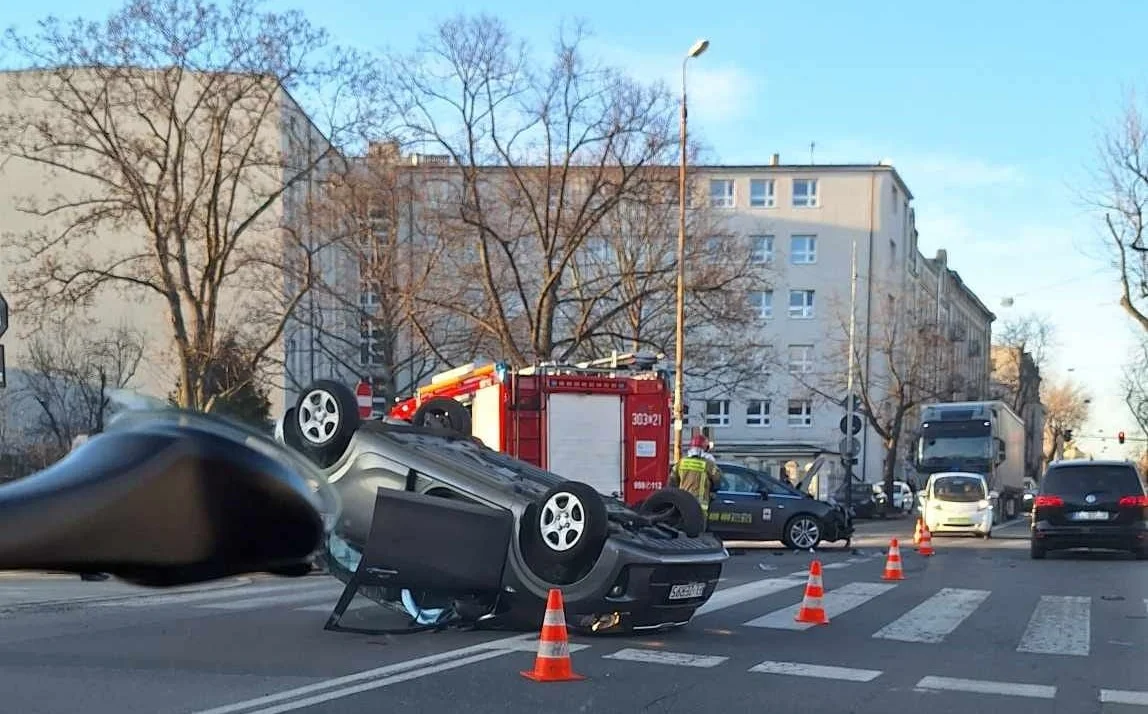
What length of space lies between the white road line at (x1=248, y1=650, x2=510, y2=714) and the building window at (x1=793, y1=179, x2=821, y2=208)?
57.4m

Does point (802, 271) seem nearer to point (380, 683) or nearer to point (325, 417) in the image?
point (325, 417)

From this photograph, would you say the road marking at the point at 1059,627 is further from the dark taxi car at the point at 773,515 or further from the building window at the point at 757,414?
the building window at the point at 757,414

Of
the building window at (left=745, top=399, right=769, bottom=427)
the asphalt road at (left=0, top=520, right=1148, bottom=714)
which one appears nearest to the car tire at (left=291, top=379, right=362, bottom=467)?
the asphalt road at (left=0, top=520, right=1148, bottom=714)

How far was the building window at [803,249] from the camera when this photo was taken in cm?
6328

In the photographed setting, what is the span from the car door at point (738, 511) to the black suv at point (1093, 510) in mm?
4513

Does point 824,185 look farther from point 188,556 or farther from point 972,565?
point 188,556

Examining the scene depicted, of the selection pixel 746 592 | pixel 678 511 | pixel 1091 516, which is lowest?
pixel 746 592

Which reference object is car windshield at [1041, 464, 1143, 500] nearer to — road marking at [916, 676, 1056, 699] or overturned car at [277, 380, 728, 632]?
overturned car at [277, 380, 728, 632]

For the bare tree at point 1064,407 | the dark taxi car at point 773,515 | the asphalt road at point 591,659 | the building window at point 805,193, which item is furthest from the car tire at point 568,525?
the bare tree at point 1064,407

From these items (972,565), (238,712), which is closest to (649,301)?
(972,565)

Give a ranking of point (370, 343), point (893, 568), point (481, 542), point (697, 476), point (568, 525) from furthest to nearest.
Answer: point (370, 343)
point (697, 476)
point (893, 568)
point (481, 542)
point (568, 525)

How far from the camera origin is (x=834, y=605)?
12008 mm

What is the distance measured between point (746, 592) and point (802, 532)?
8.00 metres

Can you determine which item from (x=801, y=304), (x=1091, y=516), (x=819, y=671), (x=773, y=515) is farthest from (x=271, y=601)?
(x=801, y=304)
